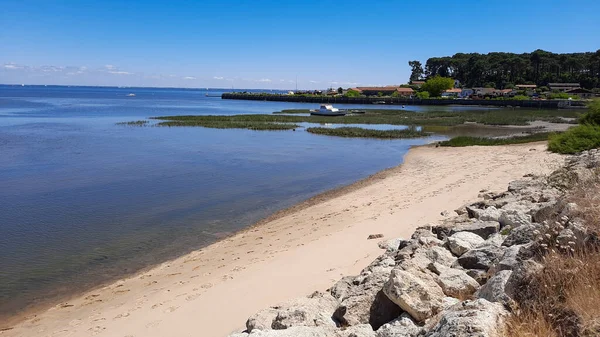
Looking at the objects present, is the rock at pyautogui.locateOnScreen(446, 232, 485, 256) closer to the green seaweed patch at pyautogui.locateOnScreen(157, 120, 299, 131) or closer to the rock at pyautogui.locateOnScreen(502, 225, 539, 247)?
→ the rock at pyautogui.locateOnScreen(502, 225, 539, 247)

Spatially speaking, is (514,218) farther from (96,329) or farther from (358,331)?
(96,329)

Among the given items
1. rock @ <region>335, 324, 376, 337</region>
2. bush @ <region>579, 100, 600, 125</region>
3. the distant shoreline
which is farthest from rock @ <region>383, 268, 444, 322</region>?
the distant shoreline

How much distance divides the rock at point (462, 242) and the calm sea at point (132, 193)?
22.5 ft

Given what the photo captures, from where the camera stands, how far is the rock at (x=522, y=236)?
5434 millimetres

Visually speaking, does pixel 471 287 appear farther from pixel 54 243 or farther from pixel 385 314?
pixel 54 243

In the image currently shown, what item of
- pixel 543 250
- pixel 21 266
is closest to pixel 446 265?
→ pixel 543 250

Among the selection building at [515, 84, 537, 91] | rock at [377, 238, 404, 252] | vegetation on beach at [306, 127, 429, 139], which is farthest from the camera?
building at [515, 84, 537, 91]

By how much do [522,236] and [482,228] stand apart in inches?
75.8

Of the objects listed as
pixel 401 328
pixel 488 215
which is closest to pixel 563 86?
pixel 488 215

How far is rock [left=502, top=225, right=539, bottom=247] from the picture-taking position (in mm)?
5434

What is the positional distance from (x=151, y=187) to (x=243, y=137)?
21.3m

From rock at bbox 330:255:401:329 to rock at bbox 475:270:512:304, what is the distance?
0.85 meters

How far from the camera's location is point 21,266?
34.3ft

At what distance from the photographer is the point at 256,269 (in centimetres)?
885
